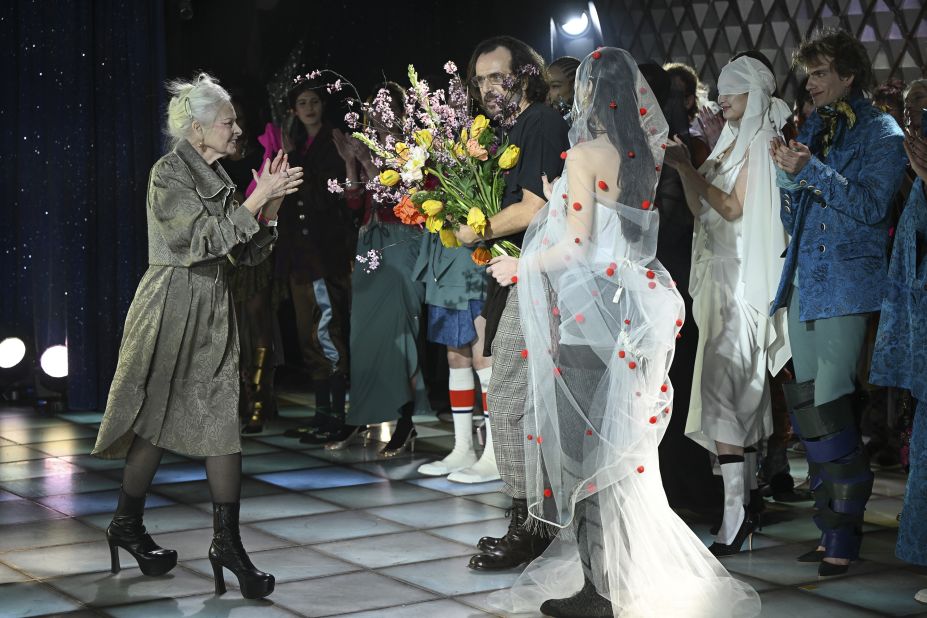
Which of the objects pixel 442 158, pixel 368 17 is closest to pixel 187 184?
pixel 442 158

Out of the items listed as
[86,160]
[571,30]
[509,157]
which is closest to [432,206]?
[509,157]

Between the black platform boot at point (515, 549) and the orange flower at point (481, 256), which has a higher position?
the orange flower at point (481, 256)

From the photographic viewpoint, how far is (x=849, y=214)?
376 centimetres

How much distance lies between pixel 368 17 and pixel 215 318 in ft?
15.2

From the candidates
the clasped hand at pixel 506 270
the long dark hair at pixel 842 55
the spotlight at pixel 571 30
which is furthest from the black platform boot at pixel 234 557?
the spotlight at pixel 571 30

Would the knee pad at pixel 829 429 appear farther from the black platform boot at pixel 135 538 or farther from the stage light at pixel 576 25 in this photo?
the stage light at pixel 576 25

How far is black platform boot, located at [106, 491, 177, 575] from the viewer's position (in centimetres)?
373

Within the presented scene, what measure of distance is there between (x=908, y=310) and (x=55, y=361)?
5005 millimetres

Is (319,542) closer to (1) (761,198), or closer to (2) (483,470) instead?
(2) (483,470)

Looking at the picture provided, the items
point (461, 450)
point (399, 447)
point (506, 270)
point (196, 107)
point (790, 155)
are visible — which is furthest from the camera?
point (399, 447)

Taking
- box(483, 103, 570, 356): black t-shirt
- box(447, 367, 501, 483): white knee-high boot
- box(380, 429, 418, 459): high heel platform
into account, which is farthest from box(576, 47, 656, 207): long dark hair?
box(380, 429, 418, 459): high heel platform

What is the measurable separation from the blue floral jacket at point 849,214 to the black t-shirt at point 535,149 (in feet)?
2.34

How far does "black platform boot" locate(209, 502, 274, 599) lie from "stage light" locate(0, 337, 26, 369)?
4034 millimetres

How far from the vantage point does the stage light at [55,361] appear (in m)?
7.08
